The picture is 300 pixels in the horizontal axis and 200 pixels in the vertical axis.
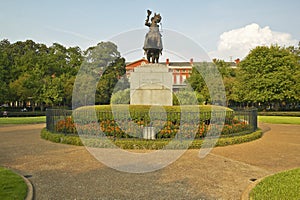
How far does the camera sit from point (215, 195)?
5.50 metres

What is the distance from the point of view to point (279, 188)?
18.3ft

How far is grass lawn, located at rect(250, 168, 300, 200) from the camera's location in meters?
5.14

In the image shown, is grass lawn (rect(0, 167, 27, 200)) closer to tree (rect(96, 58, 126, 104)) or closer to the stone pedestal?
the stone pedestal

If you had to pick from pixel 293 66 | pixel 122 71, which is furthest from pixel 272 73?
pixel 122 71

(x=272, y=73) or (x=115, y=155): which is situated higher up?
(x=272, y=73)

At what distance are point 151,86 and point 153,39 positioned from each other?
2782 millimetres

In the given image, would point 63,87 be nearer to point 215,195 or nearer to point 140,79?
point 140,79

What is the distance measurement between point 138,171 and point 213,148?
4.58 meters

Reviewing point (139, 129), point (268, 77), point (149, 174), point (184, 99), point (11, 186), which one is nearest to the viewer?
point (11, 186)

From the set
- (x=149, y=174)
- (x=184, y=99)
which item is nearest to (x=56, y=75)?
(x=184, y=99)

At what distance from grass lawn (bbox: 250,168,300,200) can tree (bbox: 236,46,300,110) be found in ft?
118

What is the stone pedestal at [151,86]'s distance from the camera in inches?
601

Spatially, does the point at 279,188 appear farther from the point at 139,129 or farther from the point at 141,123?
the point at 141,123

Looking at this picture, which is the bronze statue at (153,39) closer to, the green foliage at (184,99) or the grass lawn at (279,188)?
the green foliage at (184,99)
